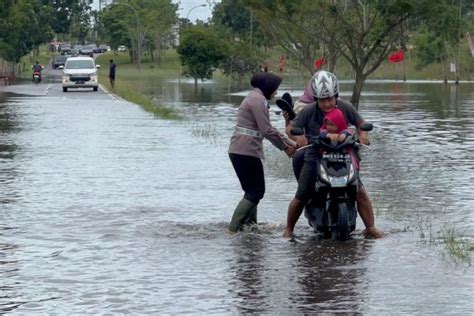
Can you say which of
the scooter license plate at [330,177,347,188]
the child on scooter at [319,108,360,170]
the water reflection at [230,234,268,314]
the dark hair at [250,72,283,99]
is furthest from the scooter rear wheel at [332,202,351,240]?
the dark hair at [250,72,283,99]

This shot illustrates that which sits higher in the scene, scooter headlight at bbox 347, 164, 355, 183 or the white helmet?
the white helmet

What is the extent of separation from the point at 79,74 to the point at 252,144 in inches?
1621

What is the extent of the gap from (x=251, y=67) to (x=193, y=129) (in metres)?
50.8

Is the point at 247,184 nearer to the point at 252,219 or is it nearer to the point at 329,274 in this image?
the point at 252,219

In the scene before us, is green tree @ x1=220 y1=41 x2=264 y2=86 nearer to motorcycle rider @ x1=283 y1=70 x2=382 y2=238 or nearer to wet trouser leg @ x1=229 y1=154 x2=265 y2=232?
wet trouser leg @ x1=229 y1=154 x2=265 y2=232

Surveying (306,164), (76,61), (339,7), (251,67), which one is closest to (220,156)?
(306,164)

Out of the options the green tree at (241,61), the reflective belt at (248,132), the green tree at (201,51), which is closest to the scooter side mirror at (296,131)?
the reflective belt at (248,132)

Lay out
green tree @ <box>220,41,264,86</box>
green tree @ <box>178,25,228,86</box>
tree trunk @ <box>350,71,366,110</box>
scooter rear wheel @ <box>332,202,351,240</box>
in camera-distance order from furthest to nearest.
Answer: green tree @ <box>178,25,228,86</box>, green tree @ <box>220,41,264,86</box>, tree trunk @ <box>350,71,366,110</box>, scooter rear wheel @ <box>332,202,351,240</box>

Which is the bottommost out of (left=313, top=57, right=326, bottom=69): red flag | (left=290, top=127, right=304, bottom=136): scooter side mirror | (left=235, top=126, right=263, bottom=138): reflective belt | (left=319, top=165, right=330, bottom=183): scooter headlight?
(left=313, top=57, right=326, bottom=69): red flag

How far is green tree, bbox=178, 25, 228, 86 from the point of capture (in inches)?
3145

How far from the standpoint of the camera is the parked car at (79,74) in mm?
52025

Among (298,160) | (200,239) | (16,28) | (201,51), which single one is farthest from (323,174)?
(201,51)

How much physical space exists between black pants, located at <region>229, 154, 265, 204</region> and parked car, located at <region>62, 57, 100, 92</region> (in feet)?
134

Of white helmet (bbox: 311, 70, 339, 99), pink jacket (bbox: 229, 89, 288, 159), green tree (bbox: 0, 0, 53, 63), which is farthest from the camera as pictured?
green tree (bbox: 0, 0, 53, 63)
